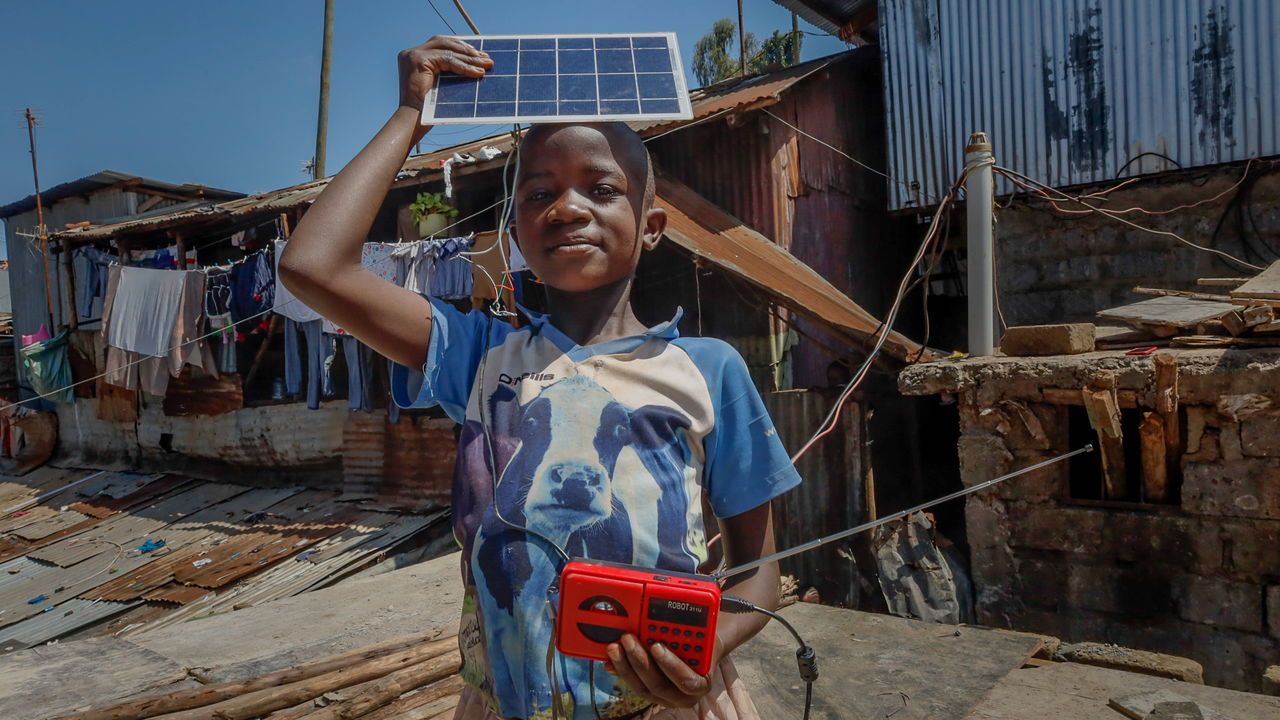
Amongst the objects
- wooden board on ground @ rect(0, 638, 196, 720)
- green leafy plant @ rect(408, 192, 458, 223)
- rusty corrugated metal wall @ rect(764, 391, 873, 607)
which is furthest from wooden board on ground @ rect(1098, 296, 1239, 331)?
green leafy plant @ rect(408, 192, 458, 223)

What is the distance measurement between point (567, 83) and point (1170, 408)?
4.12 meters

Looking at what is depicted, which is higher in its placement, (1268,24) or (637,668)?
(1268,24)

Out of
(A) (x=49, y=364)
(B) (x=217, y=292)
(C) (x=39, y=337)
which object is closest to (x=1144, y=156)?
(B) (x=217, y=292)

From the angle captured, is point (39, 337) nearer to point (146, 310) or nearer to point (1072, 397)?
point (146, 310)

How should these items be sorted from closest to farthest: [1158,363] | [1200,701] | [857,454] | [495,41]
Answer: [495,41] → [1200,701] → [1158,363] → [857,454]

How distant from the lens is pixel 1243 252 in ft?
23.5

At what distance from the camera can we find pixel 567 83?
5.08 feet

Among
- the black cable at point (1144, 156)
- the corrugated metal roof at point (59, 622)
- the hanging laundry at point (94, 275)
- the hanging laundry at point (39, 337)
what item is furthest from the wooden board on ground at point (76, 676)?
the hanging laundry at point (39, 337)

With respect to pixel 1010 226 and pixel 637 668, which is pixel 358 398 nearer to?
pixel 1010 226

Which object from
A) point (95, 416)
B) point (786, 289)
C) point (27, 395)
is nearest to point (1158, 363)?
point (786, 289)

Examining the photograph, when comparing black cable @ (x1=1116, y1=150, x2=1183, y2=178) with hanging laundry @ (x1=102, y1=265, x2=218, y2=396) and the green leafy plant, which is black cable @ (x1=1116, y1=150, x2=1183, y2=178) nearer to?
the green leafy plant

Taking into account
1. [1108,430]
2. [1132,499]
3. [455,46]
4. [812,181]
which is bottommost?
[1132,499]

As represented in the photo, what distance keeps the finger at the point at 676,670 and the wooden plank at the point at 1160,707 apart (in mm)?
2666

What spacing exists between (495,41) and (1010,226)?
7470 mm
